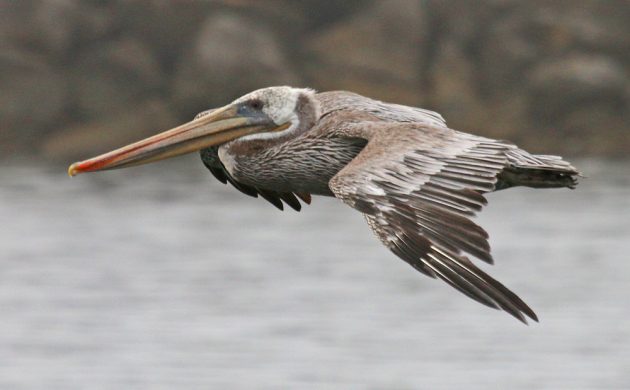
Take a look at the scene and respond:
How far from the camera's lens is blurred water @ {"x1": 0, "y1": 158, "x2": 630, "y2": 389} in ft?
81.7

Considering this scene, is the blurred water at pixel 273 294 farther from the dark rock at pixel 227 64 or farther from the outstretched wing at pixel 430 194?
the outstretched wing at pixel 430 194

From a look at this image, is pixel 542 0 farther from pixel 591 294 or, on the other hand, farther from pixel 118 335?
pixel 118 335

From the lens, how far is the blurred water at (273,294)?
24.9 m

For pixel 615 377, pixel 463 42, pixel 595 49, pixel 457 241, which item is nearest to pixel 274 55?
pixel 463 42

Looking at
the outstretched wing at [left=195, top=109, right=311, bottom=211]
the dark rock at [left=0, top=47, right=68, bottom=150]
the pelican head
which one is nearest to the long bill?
the pelican head

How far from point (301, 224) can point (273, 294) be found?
978 cm

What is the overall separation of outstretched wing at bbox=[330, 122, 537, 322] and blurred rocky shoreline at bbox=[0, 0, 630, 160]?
84.2 ft

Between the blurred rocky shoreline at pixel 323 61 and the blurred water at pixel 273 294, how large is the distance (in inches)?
119

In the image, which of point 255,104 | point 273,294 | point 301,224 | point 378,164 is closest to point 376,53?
point 273,294

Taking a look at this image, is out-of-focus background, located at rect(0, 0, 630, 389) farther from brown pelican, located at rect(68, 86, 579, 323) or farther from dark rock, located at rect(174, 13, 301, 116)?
brown pelican, located at rect(68, 86, 579, 323)

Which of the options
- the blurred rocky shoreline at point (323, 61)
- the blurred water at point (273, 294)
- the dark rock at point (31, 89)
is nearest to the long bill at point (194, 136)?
the blurred water at point (273, 294)

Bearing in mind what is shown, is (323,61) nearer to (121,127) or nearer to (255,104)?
(121,127)

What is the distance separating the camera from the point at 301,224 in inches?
1603

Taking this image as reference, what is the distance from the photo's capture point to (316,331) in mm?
27641
